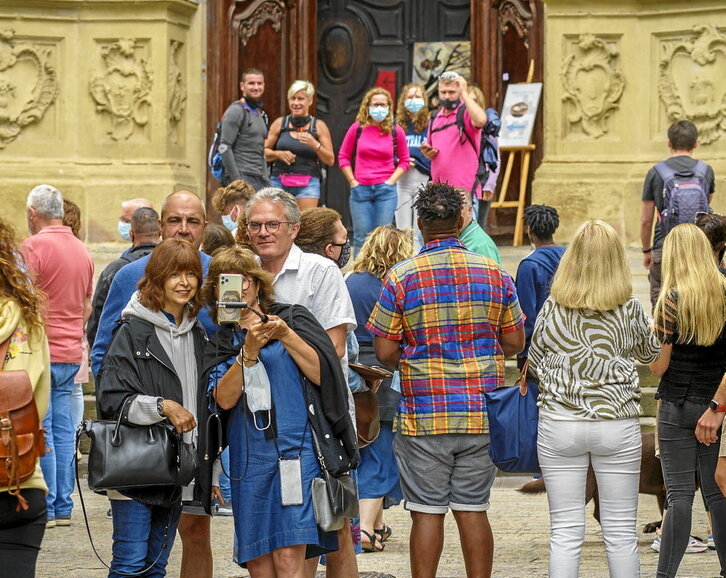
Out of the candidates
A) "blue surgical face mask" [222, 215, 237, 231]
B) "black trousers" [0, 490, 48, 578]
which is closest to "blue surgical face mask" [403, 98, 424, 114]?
"blue surgical face mask" [222, 215, 237, 231]

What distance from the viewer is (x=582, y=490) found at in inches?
261

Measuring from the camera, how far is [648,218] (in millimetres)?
11391

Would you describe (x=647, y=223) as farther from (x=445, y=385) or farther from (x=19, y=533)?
(x=19, y=533)

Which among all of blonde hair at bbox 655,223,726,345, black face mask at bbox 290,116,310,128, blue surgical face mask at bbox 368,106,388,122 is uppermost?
blue surgical face mask at bbox 368,106,388,122

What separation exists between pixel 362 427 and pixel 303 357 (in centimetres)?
159

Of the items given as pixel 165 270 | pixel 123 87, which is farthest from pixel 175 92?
pixel 165 270

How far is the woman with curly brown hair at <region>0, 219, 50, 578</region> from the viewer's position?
5.11m

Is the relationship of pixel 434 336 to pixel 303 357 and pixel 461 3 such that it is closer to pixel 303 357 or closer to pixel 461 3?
pixel 303 357

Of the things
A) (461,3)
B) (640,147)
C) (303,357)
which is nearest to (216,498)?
(303,357)

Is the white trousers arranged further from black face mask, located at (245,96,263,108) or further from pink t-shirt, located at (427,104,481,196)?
black face mask, located at (245,96,263,108)

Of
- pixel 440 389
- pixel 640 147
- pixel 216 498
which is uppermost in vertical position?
pixel 640 147

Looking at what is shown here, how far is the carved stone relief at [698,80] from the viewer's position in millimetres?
13297

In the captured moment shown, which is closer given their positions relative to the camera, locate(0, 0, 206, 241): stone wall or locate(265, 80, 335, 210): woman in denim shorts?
locate(265, 80, 335, 210): woman in denim shorts

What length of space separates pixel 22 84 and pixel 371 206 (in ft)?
11.8
